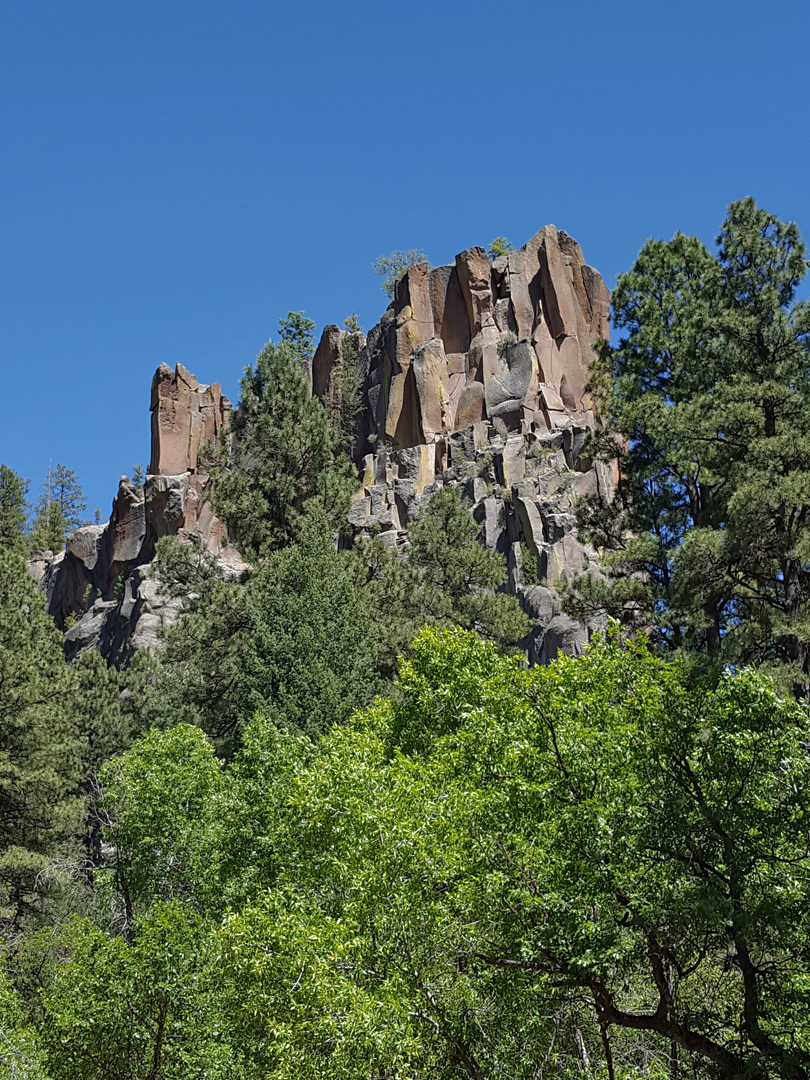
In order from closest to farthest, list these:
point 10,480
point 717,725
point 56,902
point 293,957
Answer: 1. point 717,725
2. point 293,957
3. point 56,902
4. point 10,480

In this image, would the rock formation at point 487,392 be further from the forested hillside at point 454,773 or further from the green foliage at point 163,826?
the green foliage at point 163,826

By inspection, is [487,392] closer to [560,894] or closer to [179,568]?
[179,568]

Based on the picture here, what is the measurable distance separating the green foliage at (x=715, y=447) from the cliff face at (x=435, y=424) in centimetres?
2441

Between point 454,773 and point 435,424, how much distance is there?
4949 centimetres

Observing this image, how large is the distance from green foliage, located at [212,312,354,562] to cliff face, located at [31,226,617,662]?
64.4 ft

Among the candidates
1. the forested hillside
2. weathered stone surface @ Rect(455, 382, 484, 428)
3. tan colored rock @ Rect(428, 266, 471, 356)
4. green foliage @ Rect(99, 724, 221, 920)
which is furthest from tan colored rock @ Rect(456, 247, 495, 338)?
green foliage @ Rect(99, 724, 221, 920)

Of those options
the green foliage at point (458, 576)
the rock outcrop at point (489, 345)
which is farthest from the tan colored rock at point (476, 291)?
the green foliage at point (458, 576)

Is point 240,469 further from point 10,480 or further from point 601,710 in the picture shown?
point 10,480

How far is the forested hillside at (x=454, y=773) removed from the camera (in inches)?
412

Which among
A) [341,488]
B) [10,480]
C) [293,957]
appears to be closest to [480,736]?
[293,957]

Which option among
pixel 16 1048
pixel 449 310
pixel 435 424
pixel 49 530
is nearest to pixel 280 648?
pixel 16 1048

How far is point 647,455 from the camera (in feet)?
85.3

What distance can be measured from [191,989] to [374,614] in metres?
14.7

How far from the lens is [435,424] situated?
63.8 m
